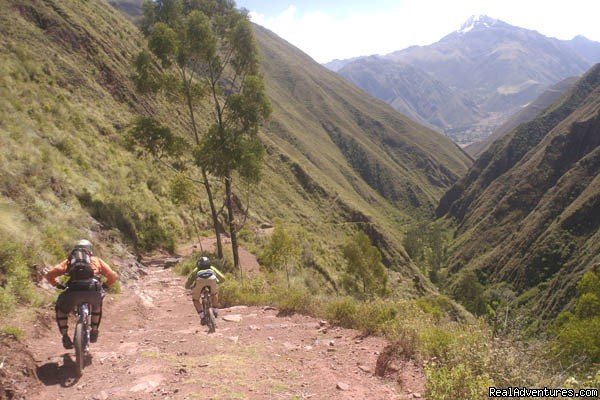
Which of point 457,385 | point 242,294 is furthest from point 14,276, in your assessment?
point 457,385

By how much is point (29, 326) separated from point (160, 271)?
29.8ft

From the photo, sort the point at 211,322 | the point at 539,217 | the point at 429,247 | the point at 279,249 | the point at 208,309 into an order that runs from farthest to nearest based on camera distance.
→ the point at 429,247, the point at 539,217, the point at 279,249, the point at 208,309, the point at 211,322

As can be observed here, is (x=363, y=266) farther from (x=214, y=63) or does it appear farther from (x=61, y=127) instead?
(x=61, y=127)

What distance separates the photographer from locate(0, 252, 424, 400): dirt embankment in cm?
574

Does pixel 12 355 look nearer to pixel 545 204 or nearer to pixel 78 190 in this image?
pixel 78 190

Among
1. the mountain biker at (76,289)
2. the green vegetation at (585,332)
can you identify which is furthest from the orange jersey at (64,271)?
the green vegetation at (585,332)

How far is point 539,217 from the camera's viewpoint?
5079 inches

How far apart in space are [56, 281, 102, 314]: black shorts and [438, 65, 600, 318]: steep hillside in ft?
347

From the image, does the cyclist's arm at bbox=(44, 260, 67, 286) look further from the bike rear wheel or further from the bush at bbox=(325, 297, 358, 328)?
the bush at bbox=(325, 297, 358, 328)

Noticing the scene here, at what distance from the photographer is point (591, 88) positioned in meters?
197

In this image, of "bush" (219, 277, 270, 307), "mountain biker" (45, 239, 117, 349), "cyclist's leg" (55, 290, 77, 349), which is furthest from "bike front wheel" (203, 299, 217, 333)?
"cyclist's leg" (55, 290, 77, 349)

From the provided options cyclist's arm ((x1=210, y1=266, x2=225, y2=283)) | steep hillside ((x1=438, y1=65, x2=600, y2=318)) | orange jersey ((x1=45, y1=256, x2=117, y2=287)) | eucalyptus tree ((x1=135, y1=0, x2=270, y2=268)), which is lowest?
steep hillside ((x1=438, y1=65, x2=600, y2=318))

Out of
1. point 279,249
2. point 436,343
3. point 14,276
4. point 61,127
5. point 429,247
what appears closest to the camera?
point 436,343

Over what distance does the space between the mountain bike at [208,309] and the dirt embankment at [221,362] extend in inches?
8.3
